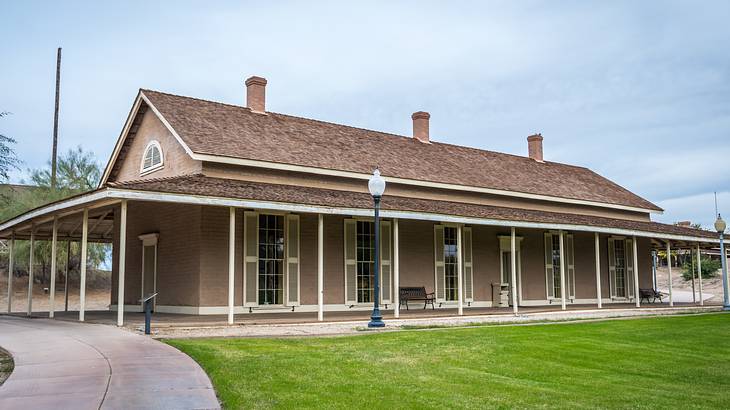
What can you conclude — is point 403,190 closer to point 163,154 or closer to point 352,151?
point 352,151

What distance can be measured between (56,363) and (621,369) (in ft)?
24.8

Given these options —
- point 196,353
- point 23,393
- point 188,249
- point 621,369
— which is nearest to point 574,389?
point 621,369

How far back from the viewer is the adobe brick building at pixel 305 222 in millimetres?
16609

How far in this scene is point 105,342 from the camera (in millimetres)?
10766

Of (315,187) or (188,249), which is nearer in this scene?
(188,249)

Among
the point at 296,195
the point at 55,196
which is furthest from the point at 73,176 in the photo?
the point at 296,195

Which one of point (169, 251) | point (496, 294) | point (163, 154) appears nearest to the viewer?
point (169, 251)

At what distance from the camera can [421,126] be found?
2677 cm

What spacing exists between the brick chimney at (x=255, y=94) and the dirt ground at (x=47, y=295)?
11326mm

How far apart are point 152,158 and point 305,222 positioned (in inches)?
210

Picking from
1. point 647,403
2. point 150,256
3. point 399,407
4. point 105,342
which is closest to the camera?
point 399,407

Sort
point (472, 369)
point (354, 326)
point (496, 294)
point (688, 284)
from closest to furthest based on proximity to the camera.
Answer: point (472, 369), point (354, 326), point (496, 294), point (688, 284)

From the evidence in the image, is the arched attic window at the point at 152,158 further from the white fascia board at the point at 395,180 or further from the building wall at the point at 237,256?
the white fascia board at the point at 395,180

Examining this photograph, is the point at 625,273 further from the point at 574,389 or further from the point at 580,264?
the point at 574,389
